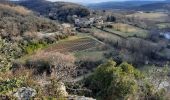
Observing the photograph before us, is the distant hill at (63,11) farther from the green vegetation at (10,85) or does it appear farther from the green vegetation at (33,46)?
the green vegetation at (10,85)

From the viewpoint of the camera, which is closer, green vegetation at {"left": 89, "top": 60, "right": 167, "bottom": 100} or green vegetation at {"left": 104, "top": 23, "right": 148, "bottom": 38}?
green vegetation at {"left": 89, "top": 60, "right": 167, "bottom": 100}

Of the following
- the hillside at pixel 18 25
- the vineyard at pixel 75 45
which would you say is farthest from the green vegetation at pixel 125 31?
the hillside at pixel 18 25

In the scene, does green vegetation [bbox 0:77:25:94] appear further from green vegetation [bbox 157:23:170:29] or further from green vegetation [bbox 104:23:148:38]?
green vegetation [bbox 157:23:170:29]

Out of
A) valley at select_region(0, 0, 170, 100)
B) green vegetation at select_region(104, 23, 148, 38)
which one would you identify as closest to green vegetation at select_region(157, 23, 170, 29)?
valley at select_region(0, 0, 170, 100)

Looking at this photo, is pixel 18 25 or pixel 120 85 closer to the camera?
pixel 120 85

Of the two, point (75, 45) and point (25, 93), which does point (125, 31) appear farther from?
point (25, 93)

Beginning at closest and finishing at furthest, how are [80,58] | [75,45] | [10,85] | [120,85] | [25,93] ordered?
[25,93] < [10,85] < [120,85] < [80,58] < [75,45]

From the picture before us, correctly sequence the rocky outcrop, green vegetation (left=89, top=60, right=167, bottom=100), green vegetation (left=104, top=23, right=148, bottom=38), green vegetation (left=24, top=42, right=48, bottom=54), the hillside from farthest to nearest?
green vegetation (left=104, top=23, right=148, bottom=38)
the hillside
green vegetation (left=24, top=42, right=48, bottom=54)
green vegetation (left=89, top=60, right=167, bottom=100)
the rocky outcrop

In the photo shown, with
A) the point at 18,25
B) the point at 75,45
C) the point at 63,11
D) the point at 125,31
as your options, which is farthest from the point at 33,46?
the point at 63,11

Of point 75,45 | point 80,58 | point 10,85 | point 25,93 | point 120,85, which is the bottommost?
point 75,45
